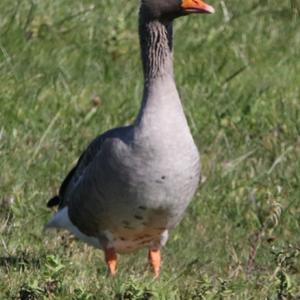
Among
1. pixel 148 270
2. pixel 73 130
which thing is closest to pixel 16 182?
pixel 73 130

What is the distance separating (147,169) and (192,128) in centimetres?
324

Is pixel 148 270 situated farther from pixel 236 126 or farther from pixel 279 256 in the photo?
pixel 236 126

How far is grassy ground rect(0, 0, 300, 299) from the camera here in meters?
7.15

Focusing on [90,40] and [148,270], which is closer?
[148,270]

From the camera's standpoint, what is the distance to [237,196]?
9.40 meters

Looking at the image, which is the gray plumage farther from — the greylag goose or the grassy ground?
the grassy ground

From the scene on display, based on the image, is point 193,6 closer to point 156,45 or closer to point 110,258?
point 156,45

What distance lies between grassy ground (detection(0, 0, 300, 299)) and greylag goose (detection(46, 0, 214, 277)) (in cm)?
24

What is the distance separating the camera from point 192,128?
10.2 meters

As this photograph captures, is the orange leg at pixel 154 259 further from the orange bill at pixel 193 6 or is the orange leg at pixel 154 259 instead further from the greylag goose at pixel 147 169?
the orange bill at pixel 193 6

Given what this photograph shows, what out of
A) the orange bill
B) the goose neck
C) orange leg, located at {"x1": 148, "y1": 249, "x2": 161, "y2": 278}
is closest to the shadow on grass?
orange leg, located at {"x1": 148, "y1": 249, "x2": 161, "y2": 278}

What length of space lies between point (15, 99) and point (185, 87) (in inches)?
61.5

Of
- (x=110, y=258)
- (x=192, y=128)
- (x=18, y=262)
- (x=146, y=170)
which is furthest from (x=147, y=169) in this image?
(x=192, y=128)

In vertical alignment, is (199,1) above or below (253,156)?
above
